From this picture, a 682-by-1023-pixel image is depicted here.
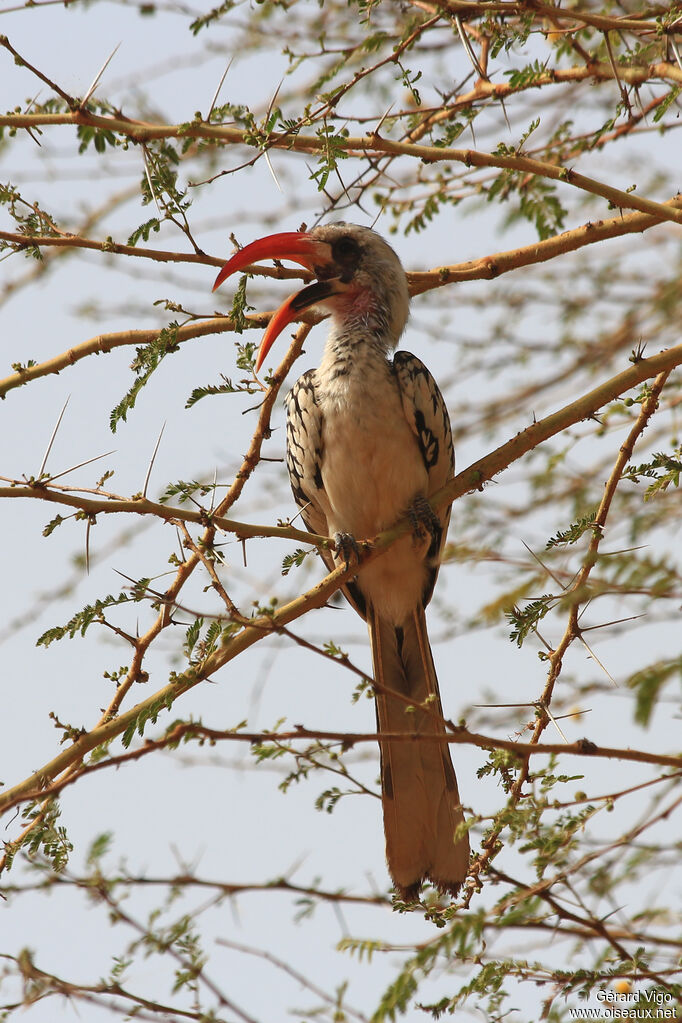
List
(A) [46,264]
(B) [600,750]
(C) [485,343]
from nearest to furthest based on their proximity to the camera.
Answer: (B) [600,750], (A) [46,264], (C) [485,343]

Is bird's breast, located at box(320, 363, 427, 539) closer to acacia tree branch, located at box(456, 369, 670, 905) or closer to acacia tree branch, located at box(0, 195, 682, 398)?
acacia tree branch, located at box(0, 195, 682, 398)

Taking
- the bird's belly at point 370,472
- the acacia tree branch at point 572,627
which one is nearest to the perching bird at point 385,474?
the bird's belly at point 370,472

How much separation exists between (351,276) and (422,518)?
117 cm

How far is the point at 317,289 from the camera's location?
447cm

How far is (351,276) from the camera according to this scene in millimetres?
4633

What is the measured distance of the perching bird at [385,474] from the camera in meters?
3.77

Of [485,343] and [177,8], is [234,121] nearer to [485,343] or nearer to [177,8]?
[177,8]

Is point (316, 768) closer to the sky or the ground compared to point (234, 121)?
closer to the ground

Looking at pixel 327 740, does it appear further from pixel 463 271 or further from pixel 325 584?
pixel 463 271

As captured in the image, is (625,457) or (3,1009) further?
(625,457)

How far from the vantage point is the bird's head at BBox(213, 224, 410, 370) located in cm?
444

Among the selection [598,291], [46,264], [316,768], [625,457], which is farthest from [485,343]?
[316,768]

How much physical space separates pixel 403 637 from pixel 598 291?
8.30 feet

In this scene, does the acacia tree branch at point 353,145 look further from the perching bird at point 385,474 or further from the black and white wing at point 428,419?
the black and white wing at point 428,419
